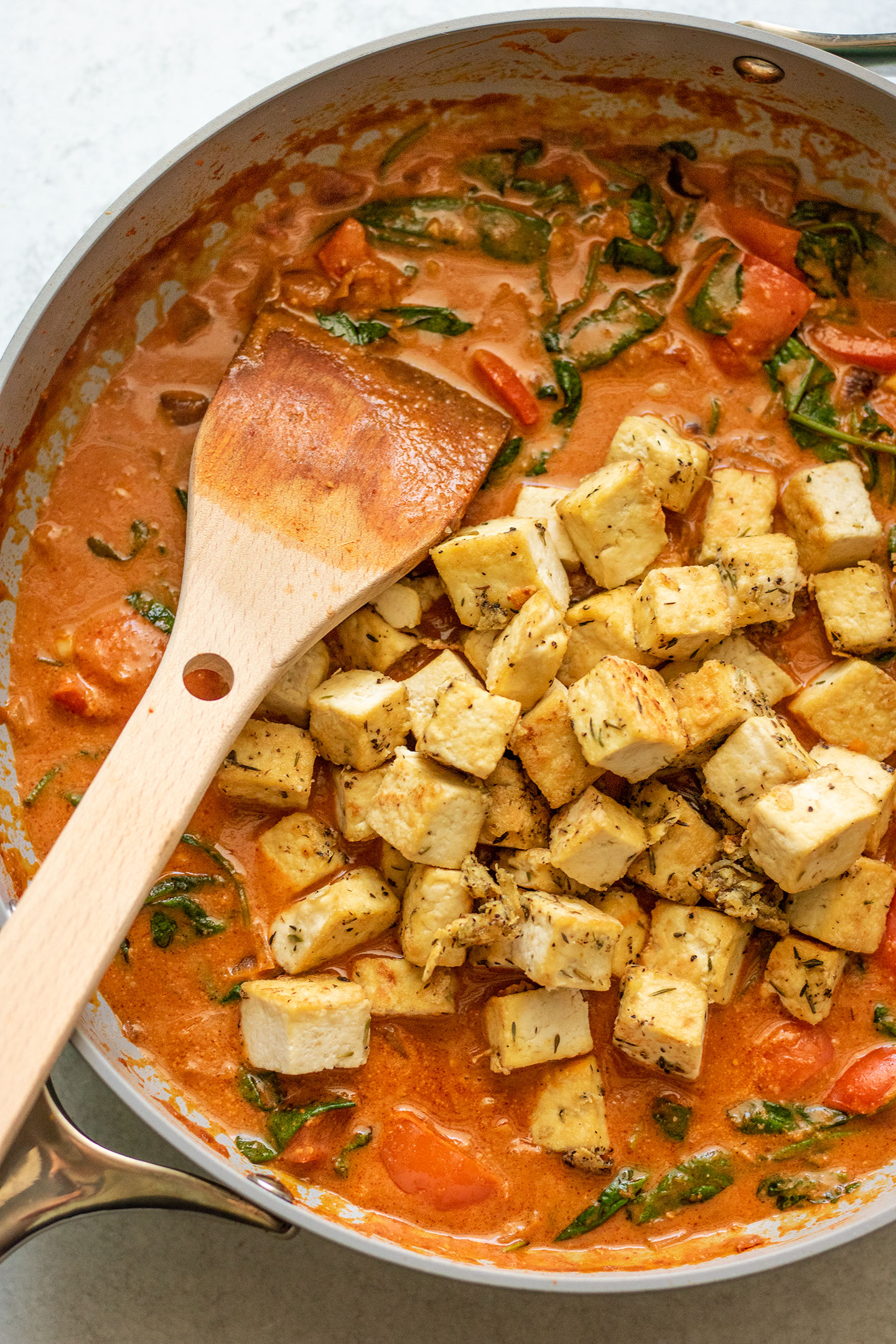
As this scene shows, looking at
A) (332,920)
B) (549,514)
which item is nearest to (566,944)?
(332,920)

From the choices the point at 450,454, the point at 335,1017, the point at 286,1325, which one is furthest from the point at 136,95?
the point at 286,1325

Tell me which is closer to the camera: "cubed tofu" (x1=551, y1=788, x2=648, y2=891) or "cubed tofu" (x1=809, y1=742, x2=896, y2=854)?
"cubed tofu" (x1=551, y1=788, x2=648, y2=891)

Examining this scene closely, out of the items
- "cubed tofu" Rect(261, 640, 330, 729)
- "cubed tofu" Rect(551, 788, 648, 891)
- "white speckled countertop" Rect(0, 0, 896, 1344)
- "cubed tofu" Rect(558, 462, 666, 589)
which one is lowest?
"white speckled countertop" Rect(0, 0, 896, 1344)

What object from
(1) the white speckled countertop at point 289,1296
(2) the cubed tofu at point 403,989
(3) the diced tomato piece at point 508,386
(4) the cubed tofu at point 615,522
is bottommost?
(1) the white speckled countertop at point 289,1296

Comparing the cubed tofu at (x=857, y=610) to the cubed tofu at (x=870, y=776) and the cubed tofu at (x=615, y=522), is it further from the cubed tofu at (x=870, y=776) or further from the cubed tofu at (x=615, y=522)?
the cubed tofu at (x=615, y=522)

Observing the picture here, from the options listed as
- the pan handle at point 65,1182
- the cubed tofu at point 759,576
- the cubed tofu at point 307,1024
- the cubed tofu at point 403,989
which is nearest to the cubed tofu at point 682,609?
the cubed tofu at point 759,576

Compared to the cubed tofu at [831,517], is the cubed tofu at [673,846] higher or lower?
lower

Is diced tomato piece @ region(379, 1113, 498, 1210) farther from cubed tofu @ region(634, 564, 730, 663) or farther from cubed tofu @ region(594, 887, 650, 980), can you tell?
cubed tofu @ region(634, 564, 730, 663)

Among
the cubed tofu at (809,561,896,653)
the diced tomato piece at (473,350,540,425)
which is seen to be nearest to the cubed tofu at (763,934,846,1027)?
the cubed tofu at (809,561,896,653)
